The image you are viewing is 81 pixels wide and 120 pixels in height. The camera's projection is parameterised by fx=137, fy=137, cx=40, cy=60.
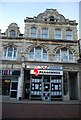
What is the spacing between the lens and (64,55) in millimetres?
11961

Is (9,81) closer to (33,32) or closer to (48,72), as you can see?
(48,72)

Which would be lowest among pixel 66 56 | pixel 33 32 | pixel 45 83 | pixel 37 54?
pixel 45 83

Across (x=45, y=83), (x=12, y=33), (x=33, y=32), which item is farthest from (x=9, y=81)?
(x=33, y=32)

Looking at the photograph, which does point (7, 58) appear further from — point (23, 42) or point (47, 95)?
point (47, 95)

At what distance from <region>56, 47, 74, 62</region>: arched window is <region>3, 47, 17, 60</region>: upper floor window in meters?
3.74

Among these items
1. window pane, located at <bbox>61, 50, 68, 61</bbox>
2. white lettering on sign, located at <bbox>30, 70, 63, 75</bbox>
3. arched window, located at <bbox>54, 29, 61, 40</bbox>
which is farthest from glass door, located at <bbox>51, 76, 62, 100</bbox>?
arched window, located at <bbox>54, 29, 61, 40</bbox>

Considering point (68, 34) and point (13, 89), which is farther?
point (68, 34)

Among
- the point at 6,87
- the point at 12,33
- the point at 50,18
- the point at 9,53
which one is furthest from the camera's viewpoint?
the point at 50,18

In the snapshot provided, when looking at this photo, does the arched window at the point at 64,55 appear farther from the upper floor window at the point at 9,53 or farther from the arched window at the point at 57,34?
the upper floor window at the point at 9,53

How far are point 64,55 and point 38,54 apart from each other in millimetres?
2275

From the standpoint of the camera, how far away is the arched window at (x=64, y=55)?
11749mm

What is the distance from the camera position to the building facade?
11155 millimetres

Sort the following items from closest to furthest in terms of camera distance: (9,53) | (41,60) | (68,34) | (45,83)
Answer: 1. (45,83)
2. (41,60)
3. (9,53)
4. (68,34)

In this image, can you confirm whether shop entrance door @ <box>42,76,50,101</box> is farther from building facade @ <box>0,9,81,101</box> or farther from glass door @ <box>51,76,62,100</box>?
glass door @ <box>51,76,62,100</box>
